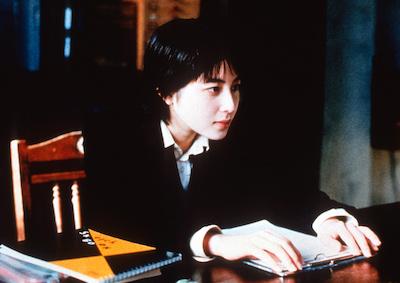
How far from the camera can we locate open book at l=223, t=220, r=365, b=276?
0.99m

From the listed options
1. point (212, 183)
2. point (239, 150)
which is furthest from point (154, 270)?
point (239, 150)

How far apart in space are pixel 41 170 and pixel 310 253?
69 cm

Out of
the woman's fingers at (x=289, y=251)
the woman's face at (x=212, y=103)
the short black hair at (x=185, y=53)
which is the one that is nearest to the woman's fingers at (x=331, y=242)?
the woman's fingers at (x=289, y=251)

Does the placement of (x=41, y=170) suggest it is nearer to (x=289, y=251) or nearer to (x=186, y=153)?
(x=186, y=153)

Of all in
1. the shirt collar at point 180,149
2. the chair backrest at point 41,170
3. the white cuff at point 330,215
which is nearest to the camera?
Answer: the white cuff at point 330,215

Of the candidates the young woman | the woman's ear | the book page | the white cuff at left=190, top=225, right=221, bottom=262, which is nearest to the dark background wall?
the young woman

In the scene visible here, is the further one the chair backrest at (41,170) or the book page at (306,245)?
the chair backrest at (41,170)

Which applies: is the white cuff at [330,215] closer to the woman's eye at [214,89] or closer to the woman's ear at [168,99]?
the woman's eye at [214,89]

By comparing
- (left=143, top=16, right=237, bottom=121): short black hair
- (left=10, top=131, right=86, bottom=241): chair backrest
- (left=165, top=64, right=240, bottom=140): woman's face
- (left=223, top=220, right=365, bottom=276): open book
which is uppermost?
(left=143, top=16, right=237, bottom=121): short black hair

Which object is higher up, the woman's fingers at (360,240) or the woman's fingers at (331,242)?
the woman's fingers at (360,240)

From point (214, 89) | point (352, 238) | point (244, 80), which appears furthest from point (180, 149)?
point (244, 80)

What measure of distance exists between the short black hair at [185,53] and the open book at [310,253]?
40cm

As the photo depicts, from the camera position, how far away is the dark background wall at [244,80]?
2.48m

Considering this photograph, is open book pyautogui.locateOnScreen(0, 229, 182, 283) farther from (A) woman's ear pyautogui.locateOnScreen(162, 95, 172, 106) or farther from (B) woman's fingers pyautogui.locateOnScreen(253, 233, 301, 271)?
(A) woman's ear pyautogui.locateOnScreen(162, 95, 172, 106)
